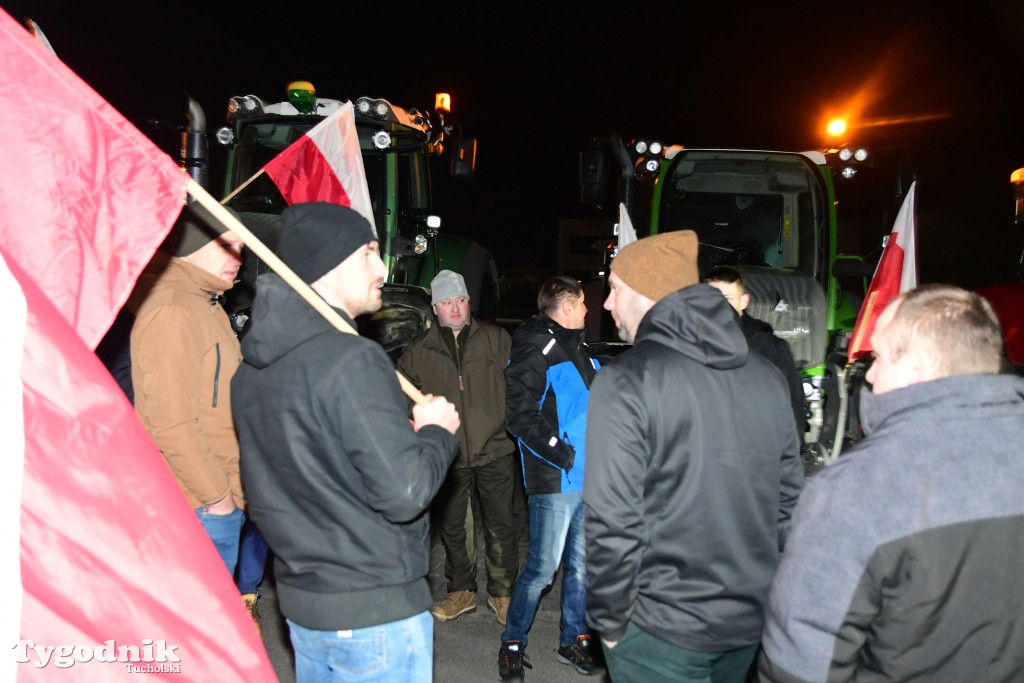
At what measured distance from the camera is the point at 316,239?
2.47 m

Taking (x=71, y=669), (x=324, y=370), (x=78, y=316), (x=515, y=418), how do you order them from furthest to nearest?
1. (x=515, y=418)
2. (x=324, y=370)
3. (x=78, y=316)
4. (x=71, y=669)

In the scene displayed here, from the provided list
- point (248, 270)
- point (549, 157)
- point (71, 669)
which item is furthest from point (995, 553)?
point (549, 157)

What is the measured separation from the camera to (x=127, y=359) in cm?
361

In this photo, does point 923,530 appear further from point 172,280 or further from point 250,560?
point 250,560

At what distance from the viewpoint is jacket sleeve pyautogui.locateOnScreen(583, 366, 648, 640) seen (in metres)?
2.48

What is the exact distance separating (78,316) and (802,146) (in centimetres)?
2421

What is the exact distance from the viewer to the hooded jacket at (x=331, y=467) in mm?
2229

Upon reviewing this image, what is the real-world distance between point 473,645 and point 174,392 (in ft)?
8.17

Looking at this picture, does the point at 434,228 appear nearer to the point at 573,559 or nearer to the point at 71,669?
the point at 573,559

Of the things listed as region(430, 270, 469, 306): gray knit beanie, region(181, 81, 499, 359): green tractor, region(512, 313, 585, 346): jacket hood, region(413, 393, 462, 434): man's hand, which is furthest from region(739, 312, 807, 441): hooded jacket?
region(181, 81, 499, 359): green tractor

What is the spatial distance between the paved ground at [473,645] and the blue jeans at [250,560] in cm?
32

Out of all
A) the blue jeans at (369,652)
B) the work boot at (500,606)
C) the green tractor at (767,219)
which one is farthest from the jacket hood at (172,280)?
the green tractor at (767,219)

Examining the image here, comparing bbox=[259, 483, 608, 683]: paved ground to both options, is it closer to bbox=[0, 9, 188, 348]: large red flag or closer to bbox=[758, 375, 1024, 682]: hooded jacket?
bbox=[758, 375, 1024, 682]: hooded jacket

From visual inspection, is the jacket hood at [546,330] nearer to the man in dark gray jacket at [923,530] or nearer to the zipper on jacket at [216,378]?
the zipper on jacket at [216,378]
